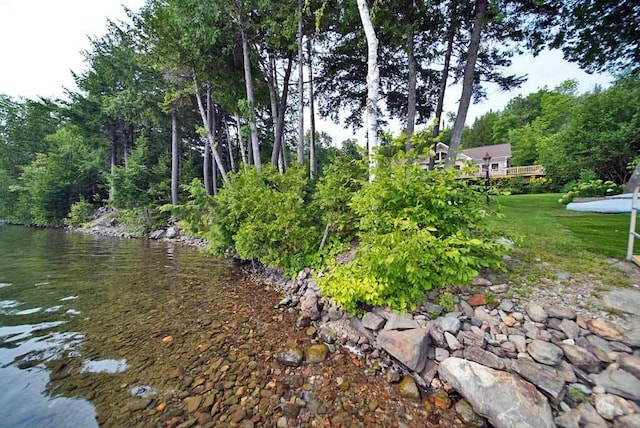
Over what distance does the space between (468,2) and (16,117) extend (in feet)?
140

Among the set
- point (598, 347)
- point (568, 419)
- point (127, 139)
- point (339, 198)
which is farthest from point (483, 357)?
point (127, 139)

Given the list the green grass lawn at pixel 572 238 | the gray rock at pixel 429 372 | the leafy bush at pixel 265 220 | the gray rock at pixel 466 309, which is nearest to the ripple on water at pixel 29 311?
the leafy bush at pixel 265 220

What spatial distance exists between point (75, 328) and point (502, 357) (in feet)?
19.8

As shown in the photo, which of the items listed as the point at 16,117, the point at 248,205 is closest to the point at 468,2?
the point at 248,205

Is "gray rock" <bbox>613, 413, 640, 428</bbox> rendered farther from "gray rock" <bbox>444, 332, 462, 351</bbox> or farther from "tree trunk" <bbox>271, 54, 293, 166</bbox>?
"tree trunk" <bbox>271, 54, 293, 166</bbox>

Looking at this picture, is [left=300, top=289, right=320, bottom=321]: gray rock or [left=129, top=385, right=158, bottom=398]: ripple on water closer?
[left=129, top=385, right=158, bottom=398]: ripple on water

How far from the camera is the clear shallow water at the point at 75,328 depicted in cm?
243

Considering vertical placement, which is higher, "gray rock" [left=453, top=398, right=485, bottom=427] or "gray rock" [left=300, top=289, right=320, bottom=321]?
"gray rock" [left=300, top=289, right=320, bottom=321]

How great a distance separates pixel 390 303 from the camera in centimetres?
320

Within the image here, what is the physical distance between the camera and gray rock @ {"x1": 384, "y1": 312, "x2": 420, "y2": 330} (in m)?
3.01

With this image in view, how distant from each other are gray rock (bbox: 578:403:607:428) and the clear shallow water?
4130 millimetres

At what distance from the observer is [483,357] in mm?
2549

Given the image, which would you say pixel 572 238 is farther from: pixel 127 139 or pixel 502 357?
pixel 127 139

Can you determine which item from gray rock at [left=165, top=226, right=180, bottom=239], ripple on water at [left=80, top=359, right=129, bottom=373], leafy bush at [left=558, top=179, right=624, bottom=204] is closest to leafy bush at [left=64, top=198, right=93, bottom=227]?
gray rock at [left=165, top=226, right=180, bottom=239]
